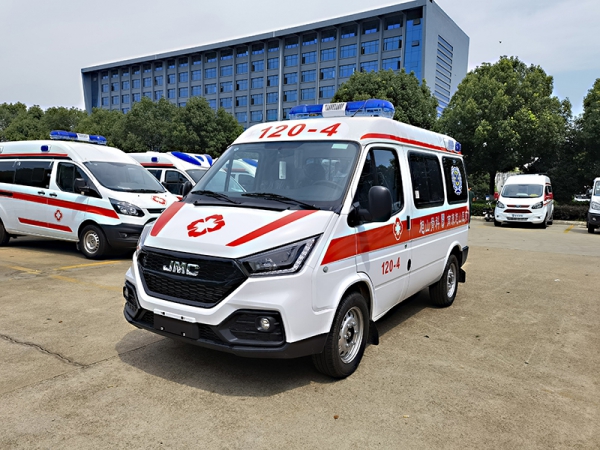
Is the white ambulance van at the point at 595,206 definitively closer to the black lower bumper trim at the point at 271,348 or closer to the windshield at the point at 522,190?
the windshield at the point at 522,190

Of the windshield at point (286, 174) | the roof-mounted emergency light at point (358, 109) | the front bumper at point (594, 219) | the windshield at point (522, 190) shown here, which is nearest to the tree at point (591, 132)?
the windshield at point (522, 190)

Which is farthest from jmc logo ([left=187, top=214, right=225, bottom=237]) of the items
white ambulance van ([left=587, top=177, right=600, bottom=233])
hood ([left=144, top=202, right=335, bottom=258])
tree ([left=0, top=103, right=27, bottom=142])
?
tree ([left=0, top=103, right=27, bottom=142])

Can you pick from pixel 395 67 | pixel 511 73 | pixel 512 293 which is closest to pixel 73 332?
pixel 512 293

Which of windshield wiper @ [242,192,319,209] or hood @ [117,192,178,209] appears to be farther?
hood @ [117,192,178,209]

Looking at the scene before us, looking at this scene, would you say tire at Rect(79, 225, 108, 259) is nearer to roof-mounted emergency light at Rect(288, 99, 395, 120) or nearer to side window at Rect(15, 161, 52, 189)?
side window at Rect(15, 161, 52, 189)

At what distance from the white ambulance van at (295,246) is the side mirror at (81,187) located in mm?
5413

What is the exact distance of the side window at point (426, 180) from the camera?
512 centimetres

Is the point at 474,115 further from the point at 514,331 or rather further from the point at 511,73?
the point at 514,331

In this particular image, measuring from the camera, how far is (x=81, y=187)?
9109 millimetres

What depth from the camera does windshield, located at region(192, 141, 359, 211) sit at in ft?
12.9

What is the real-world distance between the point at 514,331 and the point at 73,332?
4.89 meters

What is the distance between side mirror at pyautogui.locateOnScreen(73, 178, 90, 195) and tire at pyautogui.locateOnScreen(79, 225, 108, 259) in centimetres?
69

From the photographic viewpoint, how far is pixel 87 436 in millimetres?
2957

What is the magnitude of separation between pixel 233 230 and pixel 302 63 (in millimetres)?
73284
